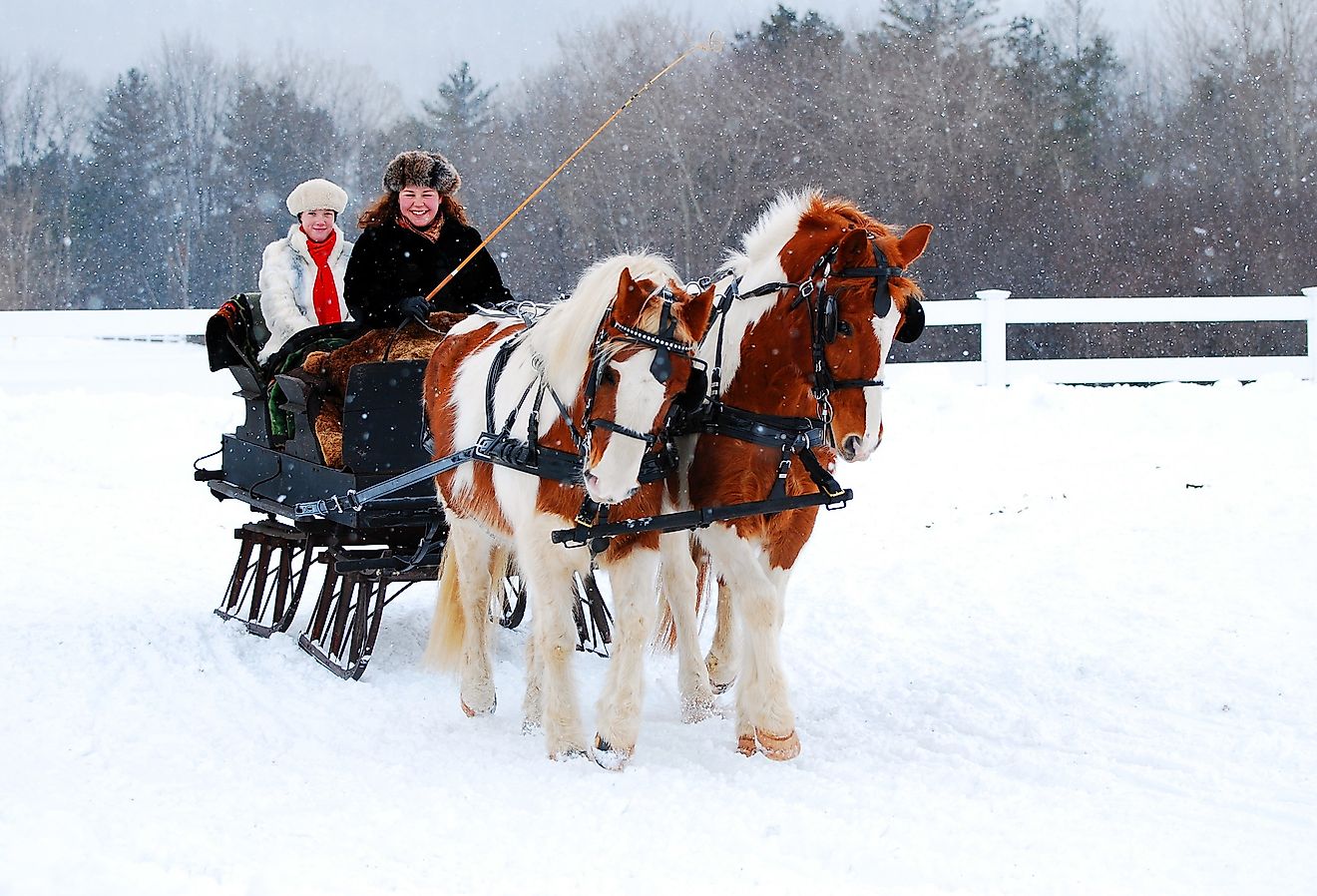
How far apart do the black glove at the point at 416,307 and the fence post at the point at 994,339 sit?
22.6 ft

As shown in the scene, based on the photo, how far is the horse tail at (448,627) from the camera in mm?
5406

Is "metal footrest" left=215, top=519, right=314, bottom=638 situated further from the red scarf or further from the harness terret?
the harness terret

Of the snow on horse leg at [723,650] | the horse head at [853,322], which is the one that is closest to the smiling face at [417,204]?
the snow on horse leg at [723,650]

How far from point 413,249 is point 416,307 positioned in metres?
0.62

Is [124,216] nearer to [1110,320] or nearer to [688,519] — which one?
[1110,320]

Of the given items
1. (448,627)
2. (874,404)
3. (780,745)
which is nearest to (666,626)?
(448,627)

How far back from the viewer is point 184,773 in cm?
430

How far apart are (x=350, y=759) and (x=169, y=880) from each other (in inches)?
56.4

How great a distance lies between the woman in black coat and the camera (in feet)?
19.8

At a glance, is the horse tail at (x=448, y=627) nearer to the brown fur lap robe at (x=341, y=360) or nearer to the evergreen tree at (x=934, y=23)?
the brown fur lap robe at (x=341, y=360)

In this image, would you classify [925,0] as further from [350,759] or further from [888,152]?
[350,759]

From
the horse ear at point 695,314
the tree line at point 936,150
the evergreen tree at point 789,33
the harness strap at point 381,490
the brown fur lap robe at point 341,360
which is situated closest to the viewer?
the horse ear at point 695,314

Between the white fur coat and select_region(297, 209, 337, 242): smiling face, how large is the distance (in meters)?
0.04

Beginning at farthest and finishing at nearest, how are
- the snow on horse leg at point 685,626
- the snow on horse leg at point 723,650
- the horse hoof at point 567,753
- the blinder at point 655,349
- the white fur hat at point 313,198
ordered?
the white fur hat at point 313,198 < the snow on horse leg at point 723,650 < the snow on horse leg at point 685,626 < the horse hoof at point 567,753 < the blinder at point 655,349
